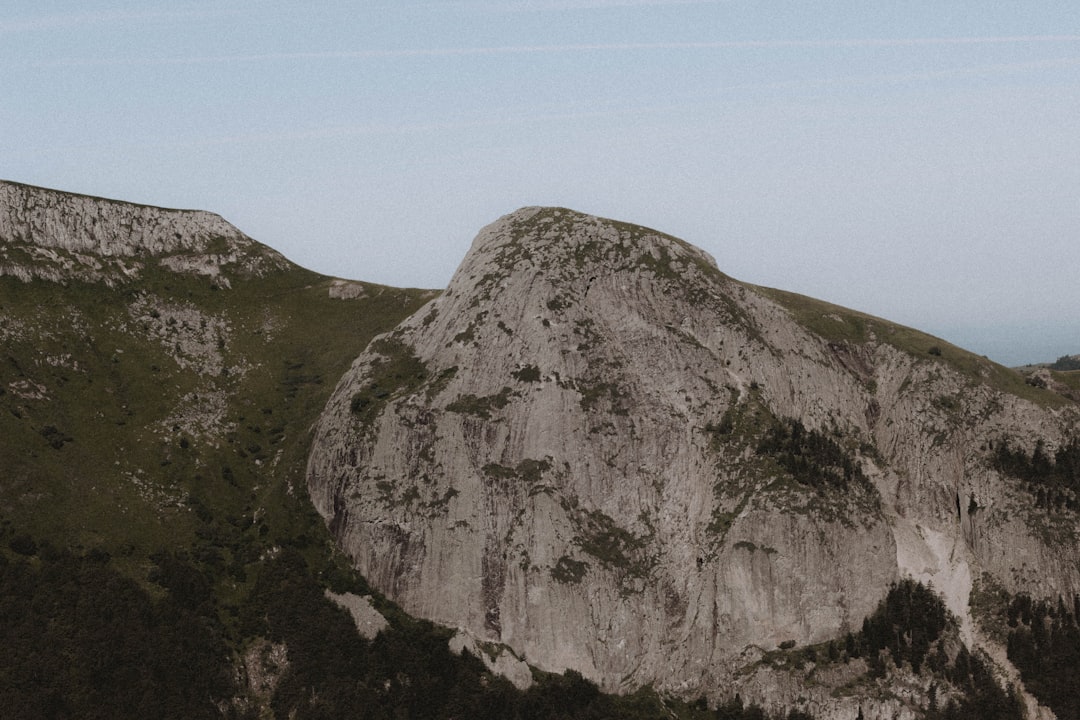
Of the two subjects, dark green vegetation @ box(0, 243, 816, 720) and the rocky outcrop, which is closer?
dark green vegetation @ box(0, 243, 816, 720)

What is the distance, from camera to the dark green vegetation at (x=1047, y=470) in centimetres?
10581

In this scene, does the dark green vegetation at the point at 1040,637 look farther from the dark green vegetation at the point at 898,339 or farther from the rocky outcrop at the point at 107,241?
the rocky outcrop at the point at 107,241

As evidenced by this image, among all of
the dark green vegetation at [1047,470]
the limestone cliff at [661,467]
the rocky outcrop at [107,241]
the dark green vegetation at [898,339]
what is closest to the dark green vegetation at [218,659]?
the limestone cliff at [661,467]

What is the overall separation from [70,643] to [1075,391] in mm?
127531

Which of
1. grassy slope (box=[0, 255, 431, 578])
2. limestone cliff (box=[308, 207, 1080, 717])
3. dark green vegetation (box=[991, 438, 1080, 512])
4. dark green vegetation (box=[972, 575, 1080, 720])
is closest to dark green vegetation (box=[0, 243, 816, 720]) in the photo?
grassy slope (box=[0, 255, 431, 578])

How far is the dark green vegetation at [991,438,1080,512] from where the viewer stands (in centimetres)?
10581

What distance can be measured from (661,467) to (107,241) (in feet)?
325

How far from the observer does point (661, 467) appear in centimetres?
10950

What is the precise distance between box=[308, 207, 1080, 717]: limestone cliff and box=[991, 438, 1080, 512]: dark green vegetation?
1.74 m

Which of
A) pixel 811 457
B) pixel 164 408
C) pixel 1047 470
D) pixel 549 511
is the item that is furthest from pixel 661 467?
pixel 164 408

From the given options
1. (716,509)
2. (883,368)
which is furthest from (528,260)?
(883,368)

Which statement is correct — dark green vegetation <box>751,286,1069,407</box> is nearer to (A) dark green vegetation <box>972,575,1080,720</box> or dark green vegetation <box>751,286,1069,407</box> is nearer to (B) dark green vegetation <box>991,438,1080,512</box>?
(B) dark green vegetation <box>991,438,1080,512</box>

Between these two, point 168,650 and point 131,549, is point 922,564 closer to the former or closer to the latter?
point 168,650

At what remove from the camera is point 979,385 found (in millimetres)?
116000
